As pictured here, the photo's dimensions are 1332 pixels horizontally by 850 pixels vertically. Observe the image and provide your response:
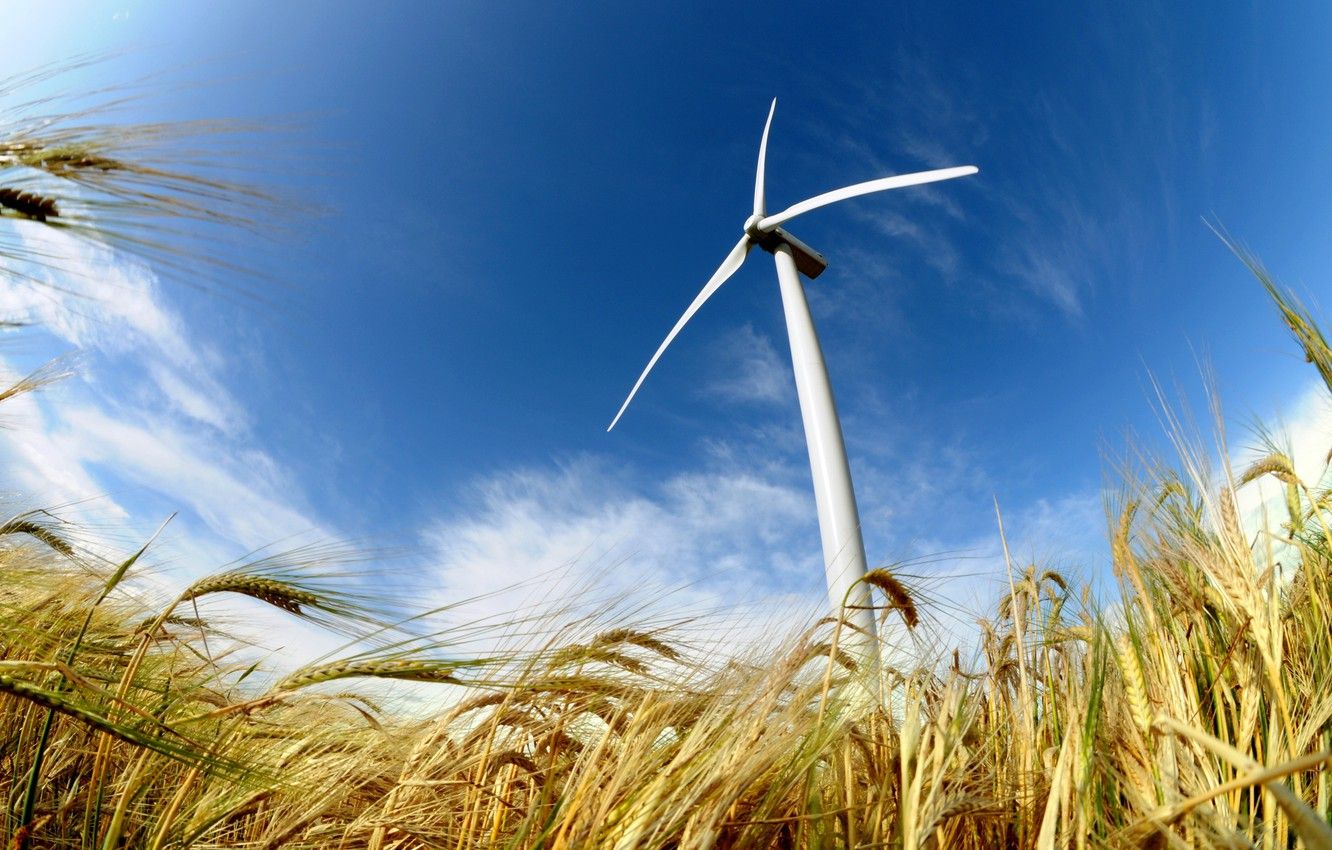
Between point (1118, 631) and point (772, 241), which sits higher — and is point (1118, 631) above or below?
below

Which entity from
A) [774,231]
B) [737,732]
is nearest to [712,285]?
[774,231]

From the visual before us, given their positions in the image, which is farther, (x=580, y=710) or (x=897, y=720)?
(x=897, y=720)

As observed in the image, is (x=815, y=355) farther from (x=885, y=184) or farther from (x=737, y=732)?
(x=737, y=732)

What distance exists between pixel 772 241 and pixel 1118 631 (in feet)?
37.4

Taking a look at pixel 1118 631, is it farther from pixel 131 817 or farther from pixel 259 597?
pixel 131 817

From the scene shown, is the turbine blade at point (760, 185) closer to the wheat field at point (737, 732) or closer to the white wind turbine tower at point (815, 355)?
the white wind turbine tower at point (815, 355)

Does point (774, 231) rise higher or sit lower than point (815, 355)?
higher

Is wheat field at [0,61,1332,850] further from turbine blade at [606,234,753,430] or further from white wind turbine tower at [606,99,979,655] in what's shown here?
turbine blade at [606,234,753,430]

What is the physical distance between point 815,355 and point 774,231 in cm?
405

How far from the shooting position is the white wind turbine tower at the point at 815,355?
7.88 m

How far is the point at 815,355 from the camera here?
9836 mm

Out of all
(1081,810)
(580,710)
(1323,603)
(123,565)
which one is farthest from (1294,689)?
(123,565)

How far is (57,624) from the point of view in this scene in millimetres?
2996

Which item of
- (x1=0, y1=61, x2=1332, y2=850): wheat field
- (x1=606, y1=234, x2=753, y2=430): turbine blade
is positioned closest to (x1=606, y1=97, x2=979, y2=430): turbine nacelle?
(x1=606, y1=234, x2=753, y2=430): turbine blade
